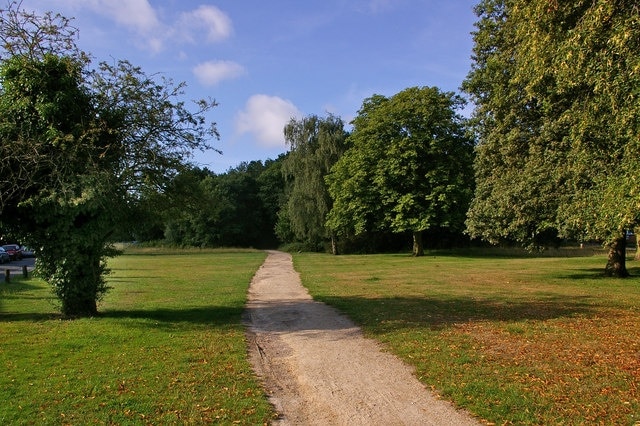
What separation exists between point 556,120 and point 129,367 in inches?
607

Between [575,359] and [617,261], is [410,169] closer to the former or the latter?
[617,261]

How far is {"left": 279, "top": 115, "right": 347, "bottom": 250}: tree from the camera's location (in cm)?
5169

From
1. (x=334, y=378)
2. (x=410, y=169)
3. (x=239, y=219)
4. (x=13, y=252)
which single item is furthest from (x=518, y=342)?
(x=239, y=219)

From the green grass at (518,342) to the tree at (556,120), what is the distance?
2.29 m

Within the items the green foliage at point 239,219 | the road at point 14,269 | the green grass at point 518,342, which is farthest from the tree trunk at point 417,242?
the road at point 14,269

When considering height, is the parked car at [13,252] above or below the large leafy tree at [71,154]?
below

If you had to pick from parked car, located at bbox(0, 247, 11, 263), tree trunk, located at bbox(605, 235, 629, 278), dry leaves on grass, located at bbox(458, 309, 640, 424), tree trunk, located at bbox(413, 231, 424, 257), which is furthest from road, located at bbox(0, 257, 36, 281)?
tree trunk, located at bbox(413, 231, 424, 257)

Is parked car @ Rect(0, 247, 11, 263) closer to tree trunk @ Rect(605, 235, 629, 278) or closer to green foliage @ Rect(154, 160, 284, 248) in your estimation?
green foliage @ Rect(154, 160, 284, 248)

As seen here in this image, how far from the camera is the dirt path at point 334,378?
5848mm

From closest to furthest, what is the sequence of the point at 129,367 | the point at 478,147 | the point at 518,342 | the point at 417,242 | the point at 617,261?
1. the point at 129,367
2. the point at 518,342
3. the point at 478,147
4. the point at 617,261
5. the point at 417,242

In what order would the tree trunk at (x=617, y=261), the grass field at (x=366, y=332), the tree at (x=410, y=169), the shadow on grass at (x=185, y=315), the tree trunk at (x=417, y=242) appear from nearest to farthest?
the grass field at (x=366, y=332) < the shadow on grass at (x=185, y=315) < the tree trunk at (x=617, y=261) < the tree at (x=410, y=169) < the tree trunk at (x=417, y=242)

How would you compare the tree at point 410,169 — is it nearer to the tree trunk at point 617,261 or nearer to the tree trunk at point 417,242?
the tree trunk at point 417,242

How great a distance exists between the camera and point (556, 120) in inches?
675

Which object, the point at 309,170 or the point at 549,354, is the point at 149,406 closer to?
the point at 549,354
